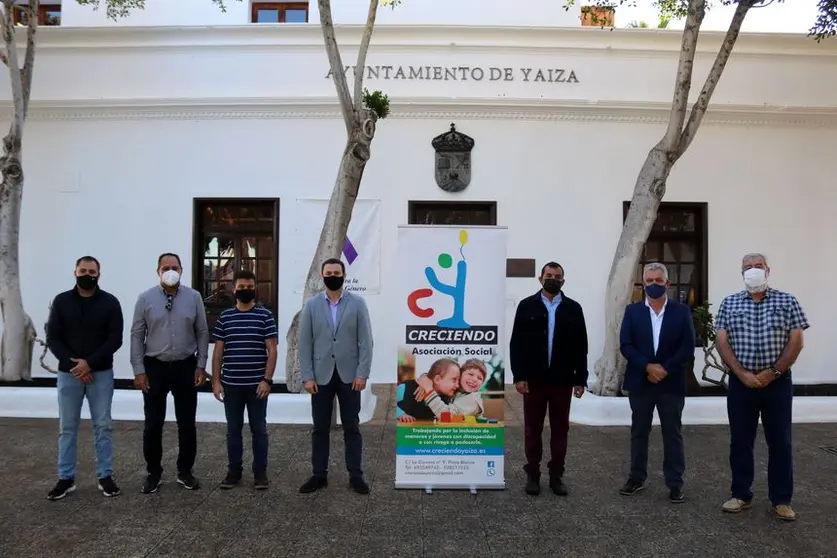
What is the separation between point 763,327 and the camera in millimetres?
4957

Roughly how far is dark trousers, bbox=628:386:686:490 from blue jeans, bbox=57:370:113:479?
14.1 ft

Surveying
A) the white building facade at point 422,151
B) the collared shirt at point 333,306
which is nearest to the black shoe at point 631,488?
the collared shirt at point 333,306

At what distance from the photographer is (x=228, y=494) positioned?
538cm

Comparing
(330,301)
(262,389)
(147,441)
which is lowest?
(147,441)

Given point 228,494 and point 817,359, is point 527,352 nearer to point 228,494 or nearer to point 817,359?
point 228,494

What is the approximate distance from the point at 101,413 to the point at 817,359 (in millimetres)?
10501

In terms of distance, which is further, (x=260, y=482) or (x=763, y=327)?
(x=260, y=482)

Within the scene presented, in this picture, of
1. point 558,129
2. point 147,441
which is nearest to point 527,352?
point 147,441

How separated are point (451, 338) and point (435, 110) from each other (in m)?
5.99

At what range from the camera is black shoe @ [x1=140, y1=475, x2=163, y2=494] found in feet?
17.6

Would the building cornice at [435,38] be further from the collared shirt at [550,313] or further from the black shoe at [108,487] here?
the black shoe at [108,487]

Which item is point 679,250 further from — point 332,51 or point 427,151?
point 332,51

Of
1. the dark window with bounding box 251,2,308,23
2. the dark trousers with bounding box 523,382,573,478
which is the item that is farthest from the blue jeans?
the dark window with bounding box 251,2,308,23

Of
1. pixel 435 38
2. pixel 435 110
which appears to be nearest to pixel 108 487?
pixel 435 110
